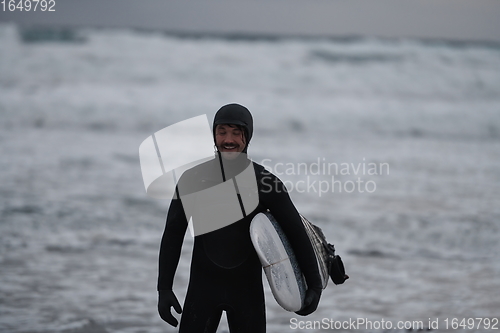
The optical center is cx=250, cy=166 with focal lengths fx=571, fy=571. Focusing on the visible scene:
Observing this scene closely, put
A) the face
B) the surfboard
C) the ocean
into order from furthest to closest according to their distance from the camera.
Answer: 1. the ocean
2. the face
3. the surfboard

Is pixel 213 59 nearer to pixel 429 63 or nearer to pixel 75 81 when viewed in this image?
pixel 75 81

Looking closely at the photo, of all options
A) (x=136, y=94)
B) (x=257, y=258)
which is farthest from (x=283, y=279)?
(x=136, y=94)

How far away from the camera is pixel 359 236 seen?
6.96 meters

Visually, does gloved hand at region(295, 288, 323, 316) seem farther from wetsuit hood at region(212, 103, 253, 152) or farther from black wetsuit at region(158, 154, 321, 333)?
wetsuit hood at region(212, 103, 253, 152)

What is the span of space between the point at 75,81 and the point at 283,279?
1939 cm

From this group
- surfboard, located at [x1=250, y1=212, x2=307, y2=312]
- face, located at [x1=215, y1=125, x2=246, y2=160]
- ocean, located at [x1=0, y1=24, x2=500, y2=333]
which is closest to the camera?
surfboard, located at [x1=250, y1=212, x2=307, y2=312]

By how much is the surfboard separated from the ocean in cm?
207

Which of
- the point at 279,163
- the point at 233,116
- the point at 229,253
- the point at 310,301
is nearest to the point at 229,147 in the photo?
the point at 233,116

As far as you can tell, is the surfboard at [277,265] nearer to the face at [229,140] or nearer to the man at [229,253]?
the man at [229,253]

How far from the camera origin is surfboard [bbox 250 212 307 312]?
238cm

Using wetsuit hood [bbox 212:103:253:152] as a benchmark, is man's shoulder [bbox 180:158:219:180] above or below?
below

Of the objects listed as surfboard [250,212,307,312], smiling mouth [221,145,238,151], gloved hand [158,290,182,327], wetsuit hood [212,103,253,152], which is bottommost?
gloved hand [158,290,182,327]

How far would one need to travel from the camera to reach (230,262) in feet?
8.36

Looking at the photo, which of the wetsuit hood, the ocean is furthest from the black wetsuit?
the ocean
